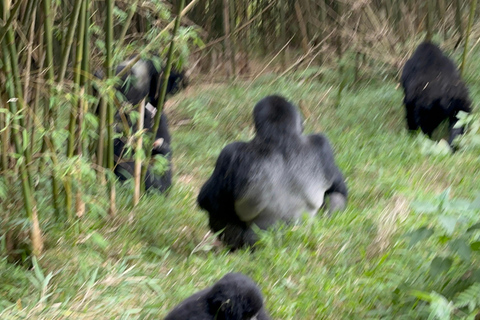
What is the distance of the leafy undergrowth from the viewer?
8.45 ft

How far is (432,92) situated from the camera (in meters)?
5.09

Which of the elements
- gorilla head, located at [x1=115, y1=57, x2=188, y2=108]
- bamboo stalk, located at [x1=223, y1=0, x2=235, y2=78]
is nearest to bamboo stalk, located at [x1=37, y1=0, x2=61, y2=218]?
gorilla head, located at [x1=115, y1=57, x2=188, y2=108]

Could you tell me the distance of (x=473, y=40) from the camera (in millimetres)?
6562

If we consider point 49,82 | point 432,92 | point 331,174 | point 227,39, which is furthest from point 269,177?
point 227,39

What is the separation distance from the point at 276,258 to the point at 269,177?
0.49m

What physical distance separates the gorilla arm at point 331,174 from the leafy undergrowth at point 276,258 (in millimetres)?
133

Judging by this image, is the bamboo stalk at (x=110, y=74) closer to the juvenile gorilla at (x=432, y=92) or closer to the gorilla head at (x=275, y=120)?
the gorilla head at (x=275, y=120)

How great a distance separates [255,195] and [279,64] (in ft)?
15.4

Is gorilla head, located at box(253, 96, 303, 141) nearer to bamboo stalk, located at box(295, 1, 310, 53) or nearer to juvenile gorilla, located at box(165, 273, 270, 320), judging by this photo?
juvenile gorilla, located at box(165, 273, 270, 320)

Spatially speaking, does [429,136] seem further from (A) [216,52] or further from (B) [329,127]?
(A) [216,52]

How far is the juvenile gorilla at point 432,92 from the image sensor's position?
195 inches

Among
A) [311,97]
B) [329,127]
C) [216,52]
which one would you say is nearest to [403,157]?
[329,127]

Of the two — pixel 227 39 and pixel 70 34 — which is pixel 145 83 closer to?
pixel 70 34

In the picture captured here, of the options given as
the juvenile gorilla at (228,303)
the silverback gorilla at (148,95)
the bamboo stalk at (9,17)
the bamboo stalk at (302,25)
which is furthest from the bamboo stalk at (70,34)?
the bamboo stalk at (302,25)
